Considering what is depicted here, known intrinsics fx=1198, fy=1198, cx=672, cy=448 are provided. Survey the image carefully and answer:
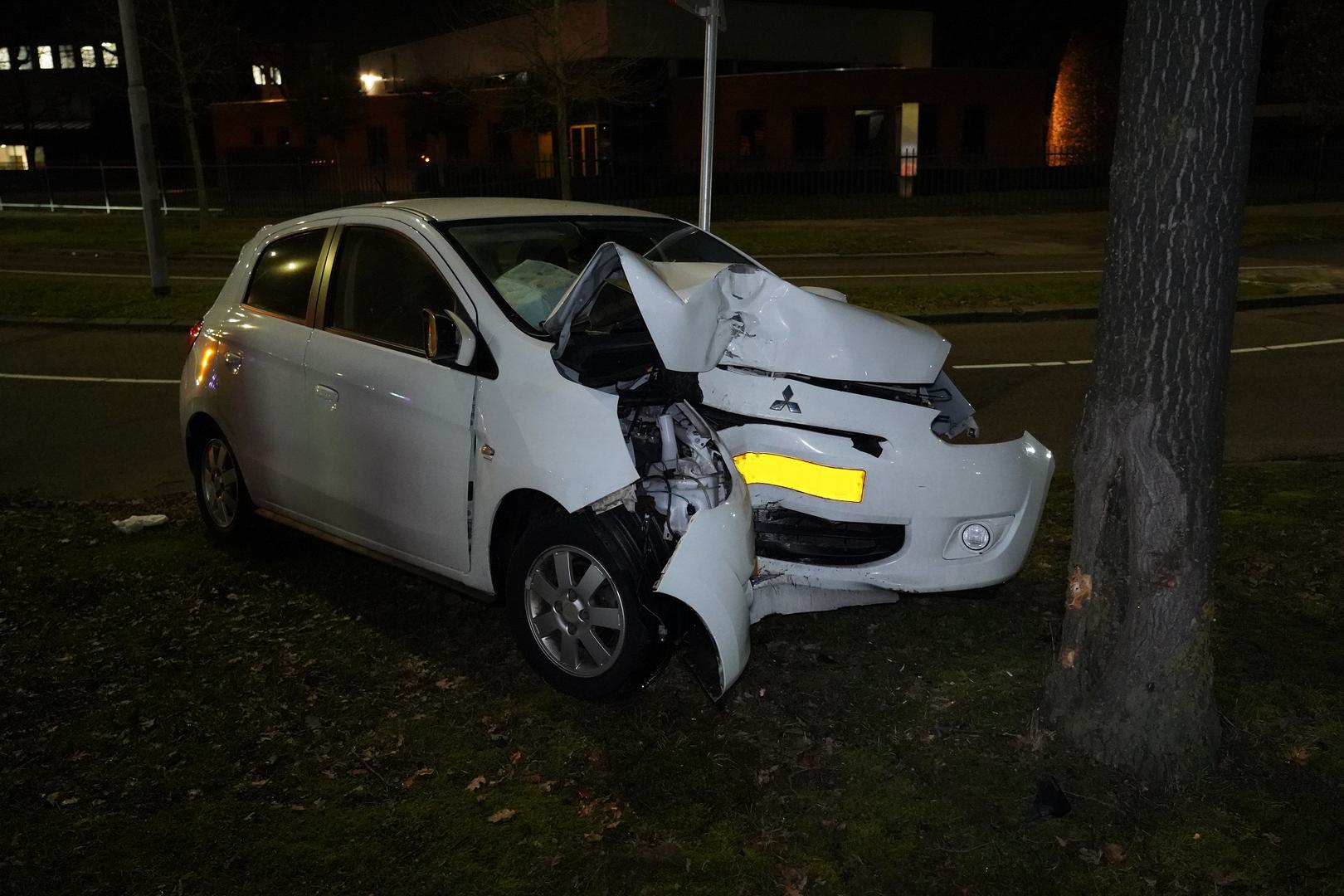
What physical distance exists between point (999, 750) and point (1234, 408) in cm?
606

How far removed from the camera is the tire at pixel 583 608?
4.19 metres

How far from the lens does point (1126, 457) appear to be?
3.66 metres

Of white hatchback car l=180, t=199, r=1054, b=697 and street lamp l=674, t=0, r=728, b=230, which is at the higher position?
street lamp l=674, t=0, r=728, b=230

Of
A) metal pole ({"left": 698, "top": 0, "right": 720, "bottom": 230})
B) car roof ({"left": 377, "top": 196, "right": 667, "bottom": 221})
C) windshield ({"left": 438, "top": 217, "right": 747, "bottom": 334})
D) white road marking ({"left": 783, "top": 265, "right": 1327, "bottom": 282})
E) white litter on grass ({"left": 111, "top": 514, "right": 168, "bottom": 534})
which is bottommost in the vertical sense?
white litter on grass ({"left": 111, "top": 514, "right": 168, "bottom": 534})

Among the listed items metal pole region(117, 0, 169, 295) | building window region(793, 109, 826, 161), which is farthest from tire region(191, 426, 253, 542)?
building window region(793, 109, 826, 161)

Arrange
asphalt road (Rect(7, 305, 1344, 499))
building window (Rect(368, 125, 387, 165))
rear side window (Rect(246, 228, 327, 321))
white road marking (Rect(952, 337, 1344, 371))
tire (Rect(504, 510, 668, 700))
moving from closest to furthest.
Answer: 1. tire (Rect(504, 510, 668, 700))
2. rear side window (Rect(246, 228, 327, 321))
3. asphalt road (Rect(7, 305, 1344, 499))
4. white road marking (Rect(952, 337, 1344, 371))
5. building window (Rect(368, 125, 387, 165))

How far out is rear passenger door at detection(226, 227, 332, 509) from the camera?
18.0 feet

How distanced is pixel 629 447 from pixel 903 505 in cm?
108

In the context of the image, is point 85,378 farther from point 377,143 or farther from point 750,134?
point 377,143

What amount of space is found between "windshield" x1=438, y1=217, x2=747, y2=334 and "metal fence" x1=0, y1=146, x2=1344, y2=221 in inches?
948

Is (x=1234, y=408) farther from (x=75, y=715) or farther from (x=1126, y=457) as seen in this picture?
(x=75, y=715)

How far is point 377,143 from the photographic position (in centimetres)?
4453

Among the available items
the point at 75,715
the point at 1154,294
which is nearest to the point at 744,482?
the point at 1154,294

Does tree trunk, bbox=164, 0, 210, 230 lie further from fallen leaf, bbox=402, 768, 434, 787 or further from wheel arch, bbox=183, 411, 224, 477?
fallen leaf, bbox=402, 768, 434, 787
